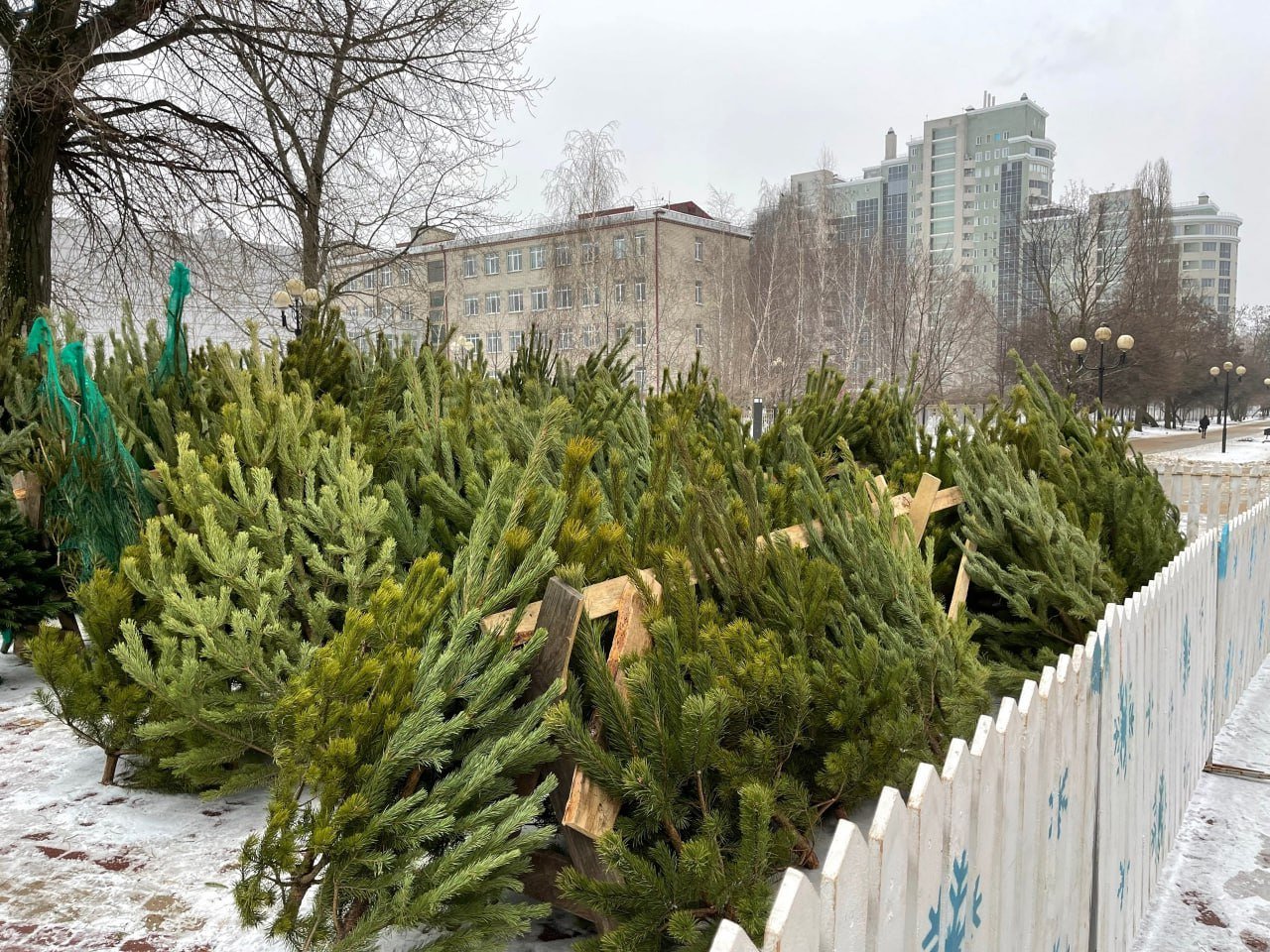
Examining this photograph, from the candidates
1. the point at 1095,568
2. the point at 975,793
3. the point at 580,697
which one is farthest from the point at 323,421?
the point at 1095,568

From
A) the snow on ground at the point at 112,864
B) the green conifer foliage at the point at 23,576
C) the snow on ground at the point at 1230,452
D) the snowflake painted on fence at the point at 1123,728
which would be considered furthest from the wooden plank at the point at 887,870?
the snow on ground at the point at 1230,452

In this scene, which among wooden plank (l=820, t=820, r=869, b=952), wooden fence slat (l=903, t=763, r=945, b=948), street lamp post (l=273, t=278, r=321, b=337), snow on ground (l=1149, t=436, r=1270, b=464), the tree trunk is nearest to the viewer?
wooden plank (l=820, t=820, r=869, b=952)

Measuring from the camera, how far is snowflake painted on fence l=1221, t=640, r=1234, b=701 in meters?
4.88

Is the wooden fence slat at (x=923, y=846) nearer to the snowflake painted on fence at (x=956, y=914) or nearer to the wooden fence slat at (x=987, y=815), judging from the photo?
the snowflake painted on fence at (x=956, y=914)

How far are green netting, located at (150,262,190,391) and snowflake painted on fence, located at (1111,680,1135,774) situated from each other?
455cm

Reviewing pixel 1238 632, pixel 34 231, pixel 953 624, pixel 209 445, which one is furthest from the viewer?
pixel 34 231

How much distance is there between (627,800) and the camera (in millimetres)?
2322

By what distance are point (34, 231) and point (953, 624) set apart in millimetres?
11498

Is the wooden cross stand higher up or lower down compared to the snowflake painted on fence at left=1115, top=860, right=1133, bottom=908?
higher up

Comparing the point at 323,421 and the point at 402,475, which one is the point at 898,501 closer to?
the point at 402,475

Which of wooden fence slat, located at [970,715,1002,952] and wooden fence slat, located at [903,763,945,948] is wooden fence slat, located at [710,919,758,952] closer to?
wooden fence slat, located at [903,763,945,948]

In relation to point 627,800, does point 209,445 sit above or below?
above

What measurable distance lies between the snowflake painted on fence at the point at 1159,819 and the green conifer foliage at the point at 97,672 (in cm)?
359

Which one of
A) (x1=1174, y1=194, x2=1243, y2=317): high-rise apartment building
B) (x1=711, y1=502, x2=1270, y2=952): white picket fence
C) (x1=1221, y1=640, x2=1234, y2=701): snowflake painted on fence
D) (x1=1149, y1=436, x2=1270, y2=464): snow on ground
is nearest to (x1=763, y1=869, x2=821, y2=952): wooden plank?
(x1=711, y1=502, x2=1270, y2=952): white picket fence
